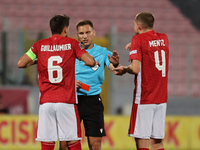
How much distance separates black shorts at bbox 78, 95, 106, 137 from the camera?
4.25m

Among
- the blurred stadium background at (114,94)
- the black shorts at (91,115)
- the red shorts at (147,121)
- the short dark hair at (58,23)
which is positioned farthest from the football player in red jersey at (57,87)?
the blurred stadium background at (114,94)

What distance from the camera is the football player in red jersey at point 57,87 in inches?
142

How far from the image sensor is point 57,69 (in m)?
3.60

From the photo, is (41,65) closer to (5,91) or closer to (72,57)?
(72,57)

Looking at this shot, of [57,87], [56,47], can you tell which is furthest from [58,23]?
[57,87]

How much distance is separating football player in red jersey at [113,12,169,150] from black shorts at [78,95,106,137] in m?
0.60

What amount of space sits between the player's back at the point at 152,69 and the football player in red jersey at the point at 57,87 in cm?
60

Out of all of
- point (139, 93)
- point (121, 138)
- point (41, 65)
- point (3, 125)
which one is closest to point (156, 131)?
point (139, 93)

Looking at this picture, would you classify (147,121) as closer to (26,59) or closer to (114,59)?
(114,59)

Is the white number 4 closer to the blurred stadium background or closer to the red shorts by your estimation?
the red shorts

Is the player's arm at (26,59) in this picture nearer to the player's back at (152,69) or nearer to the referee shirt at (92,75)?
the referee shirt at (92,75)


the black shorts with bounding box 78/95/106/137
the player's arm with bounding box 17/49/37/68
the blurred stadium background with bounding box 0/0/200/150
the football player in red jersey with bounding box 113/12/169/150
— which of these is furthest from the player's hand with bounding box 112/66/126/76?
the blurred stadium background with bounding box 0/0/200/150

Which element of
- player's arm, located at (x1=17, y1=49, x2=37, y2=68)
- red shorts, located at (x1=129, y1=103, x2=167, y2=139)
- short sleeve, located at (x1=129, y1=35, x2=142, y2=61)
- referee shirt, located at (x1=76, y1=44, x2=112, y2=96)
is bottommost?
red shorts, located at (x1=129, y1=103, x2=167, y2=139)

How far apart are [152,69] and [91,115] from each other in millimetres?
1076
